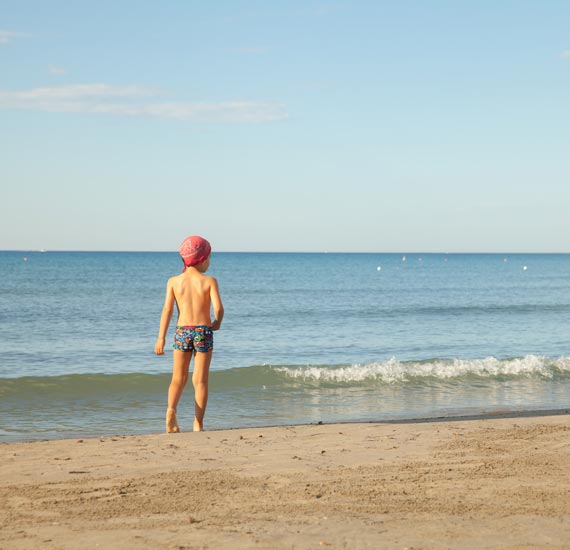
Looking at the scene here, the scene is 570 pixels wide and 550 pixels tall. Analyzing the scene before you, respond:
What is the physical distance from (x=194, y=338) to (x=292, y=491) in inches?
97.6

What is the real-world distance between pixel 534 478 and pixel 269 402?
6311mm

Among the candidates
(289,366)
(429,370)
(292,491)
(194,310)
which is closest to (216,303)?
(194,310)

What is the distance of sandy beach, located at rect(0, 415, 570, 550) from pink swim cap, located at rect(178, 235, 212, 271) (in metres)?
1.72

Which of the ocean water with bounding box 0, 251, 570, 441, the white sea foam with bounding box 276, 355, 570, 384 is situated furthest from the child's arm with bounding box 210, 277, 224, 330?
the white sea foam with bounding box 276, 355, 570, 384

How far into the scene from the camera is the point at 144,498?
202 inches

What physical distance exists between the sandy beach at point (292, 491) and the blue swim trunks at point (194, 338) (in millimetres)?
872

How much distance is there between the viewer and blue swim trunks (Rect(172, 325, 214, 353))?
7.43 m

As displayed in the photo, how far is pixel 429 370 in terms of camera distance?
47.5 feet

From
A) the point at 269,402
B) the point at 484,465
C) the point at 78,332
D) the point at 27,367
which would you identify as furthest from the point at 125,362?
the point at 484,465

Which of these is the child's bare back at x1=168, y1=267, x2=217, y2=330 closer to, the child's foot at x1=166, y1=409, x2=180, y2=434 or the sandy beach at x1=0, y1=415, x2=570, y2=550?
the child's foot at x1=166, y1=409, x2=180, y2=434

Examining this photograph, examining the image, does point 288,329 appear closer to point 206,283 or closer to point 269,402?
point 269,402

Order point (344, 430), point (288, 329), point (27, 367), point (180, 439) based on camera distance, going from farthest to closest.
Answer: point (288, 329) → point (27, 367) → point (344, 430) → point (180, 439)

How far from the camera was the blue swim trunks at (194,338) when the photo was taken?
7434mm

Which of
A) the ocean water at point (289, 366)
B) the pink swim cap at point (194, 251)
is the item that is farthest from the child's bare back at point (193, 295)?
the ocean water at point (289, 366)
